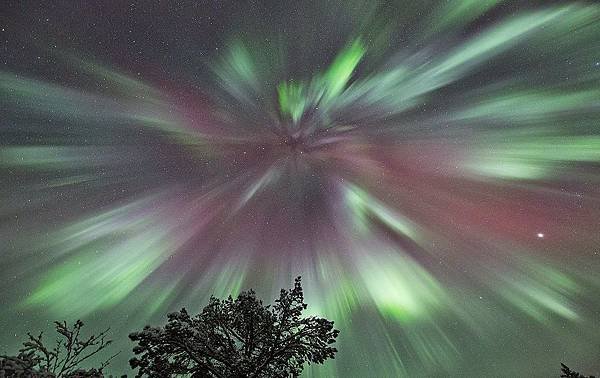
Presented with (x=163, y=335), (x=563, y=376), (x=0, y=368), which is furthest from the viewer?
(x=563, y=376)

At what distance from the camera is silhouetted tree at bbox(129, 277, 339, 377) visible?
8961 millimetres

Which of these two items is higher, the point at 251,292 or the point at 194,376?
the point at 251,292

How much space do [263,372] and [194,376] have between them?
1939mm

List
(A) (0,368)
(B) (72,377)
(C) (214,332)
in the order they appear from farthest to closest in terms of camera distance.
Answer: (C) (214,332) < (B) (72,377) < (A) (0,368)

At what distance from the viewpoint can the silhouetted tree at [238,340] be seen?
896 cm

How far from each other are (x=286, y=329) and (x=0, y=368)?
6649mm

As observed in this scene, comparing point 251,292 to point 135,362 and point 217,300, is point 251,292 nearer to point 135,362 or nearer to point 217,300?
point 217,300

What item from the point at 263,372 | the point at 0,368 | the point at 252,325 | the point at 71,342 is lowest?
the point at 263,372

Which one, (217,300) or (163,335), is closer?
(163,335)

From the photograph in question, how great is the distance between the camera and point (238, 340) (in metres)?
10.9

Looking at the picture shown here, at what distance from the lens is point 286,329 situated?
34.6ft

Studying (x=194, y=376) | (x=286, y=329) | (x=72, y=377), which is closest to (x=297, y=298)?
(x=286, y=329)

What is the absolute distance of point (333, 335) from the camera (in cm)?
1034

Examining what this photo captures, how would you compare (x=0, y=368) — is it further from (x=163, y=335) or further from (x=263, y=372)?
(x=263, y=372)
